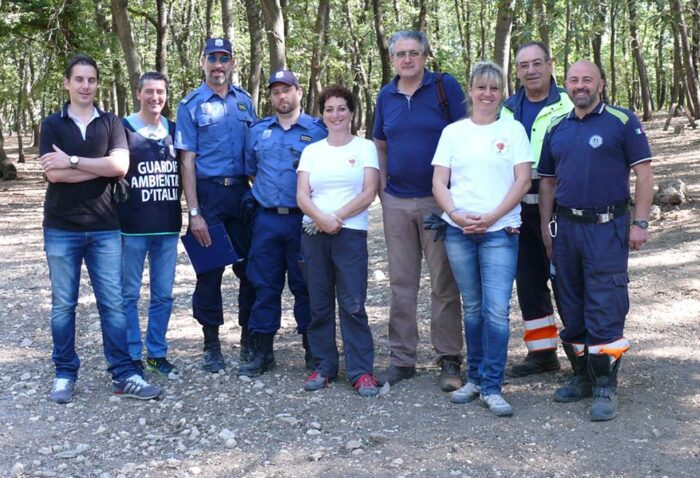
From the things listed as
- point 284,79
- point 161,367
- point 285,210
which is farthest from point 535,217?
point 161,367

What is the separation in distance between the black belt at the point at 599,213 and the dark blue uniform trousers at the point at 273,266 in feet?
7.00

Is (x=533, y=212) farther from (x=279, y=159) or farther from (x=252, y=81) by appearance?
(x=252, y=81)

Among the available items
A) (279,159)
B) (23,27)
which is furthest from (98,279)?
(23,27)

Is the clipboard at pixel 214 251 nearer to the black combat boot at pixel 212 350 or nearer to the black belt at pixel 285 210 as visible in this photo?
the black belt at pixel 285 210

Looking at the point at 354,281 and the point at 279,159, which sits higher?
the point at 279,159

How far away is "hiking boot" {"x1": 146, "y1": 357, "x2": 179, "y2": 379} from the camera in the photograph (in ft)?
20.4

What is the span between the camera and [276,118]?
19.7 feet

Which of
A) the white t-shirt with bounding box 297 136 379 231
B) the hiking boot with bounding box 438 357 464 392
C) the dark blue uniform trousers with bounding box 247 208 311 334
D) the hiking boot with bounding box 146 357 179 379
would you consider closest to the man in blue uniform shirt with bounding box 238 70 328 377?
the dark blue uniform trousers with bounding box 247 208 311 334

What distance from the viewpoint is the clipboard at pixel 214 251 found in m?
6.00

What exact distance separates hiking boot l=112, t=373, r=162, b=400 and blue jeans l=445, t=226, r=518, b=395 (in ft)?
7.96

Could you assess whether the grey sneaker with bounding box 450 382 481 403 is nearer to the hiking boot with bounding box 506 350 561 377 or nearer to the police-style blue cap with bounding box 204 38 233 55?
the hiking boot with bounding box 506 350 561 377

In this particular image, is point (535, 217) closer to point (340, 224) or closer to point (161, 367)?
point (340, 224)

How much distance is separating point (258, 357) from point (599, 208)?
2.95 metres

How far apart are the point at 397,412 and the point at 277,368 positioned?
1.47 metres
